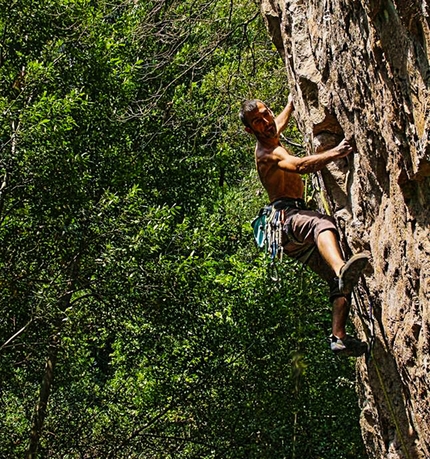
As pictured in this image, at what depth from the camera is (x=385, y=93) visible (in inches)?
109

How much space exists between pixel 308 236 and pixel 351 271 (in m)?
0.56

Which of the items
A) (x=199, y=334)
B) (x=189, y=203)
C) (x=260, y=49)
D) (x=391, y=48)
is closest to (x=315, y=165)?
(x=391, y=48)

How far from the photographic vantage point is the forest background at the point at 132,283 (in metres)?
6.62

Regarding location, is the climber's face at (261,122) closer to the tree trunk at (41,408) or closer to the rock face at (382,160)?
the rock face at (382,160)

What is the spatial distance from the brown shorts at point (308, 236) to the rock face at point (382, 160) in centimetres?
15

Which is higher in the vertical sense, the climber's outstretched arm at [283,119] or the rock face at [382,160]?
the climber's outstretched arm at [283,119]

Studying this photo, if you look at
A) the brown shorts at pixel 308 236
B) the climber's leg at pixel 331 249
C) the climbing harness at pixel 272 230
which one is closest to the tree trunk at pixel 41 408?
the climbing harness at pixel 272 230

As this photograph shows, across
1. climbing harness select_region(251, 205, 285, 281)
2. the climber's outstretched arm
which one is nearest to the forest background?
the climber's outstretched arm

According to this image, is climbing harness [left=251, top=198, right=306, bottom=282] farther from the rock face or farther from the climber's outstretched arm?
the climber's outstretched arm

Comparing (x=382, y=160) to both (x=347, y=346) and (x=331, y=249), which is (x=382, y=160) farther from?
(x=347, y=346)

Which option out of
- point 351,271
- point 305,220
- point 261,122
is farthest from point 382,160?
point 261,122

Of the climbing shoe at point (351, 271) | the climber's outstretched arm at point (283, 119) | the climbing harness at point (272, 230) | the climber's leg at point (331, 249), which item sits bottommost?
the climbing shoe at point (351, 271)

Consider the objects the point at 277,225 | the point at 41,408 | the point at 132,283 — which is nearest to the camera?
the point at 277,225

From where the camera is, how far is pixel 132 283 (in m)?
6.80
